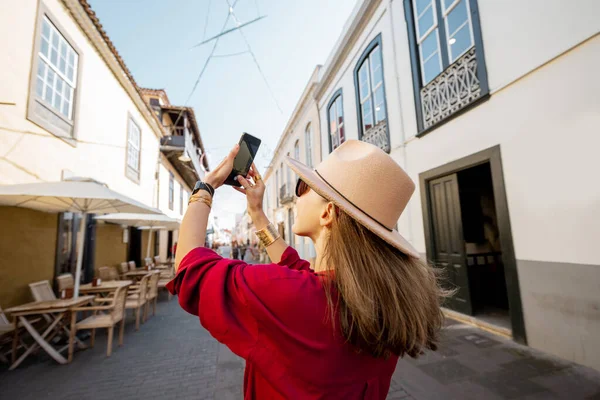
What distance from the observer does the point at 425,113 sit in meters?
6.23

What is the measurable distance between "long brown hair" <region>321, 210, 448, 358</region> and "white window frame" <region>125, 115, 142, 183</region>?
1128cm

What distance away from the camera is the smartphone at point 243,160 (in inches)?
49.3

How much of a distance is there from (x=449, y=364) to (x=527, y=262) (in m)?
1.85

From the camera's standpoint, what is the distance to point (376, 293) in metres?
0.88

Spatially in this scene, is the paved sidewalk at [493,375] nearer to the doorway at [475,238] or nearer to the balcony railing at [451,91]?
the doorway at [475,238]

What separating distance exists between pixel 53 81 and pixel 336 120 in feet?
27.9

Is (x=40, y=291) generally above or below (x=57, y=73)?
below

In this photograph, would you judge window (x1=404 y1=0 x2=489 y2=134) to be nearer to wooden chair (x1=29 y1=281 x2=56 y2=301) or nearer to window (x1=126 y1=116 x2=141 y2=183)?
wooden chair (x1=29 y1=281 x2=56 y2=301)

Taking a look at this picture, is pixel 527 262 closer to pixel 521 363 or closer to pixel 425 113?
pixel 521 363

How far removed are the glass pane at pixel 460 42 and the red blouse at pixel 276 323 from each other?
20.1 ft

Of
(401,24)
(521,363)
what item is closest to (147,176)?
(401,24)

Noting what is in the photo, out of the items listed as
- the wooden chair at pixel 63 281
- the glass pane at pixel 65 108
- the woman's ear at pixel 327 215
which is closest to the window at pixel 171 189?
the glass pane at pixel 65 108

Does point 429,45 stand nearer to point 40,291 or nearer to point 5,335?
point 40,291

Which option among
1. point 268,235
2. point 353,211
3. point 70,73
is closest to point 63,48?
point 70,73
